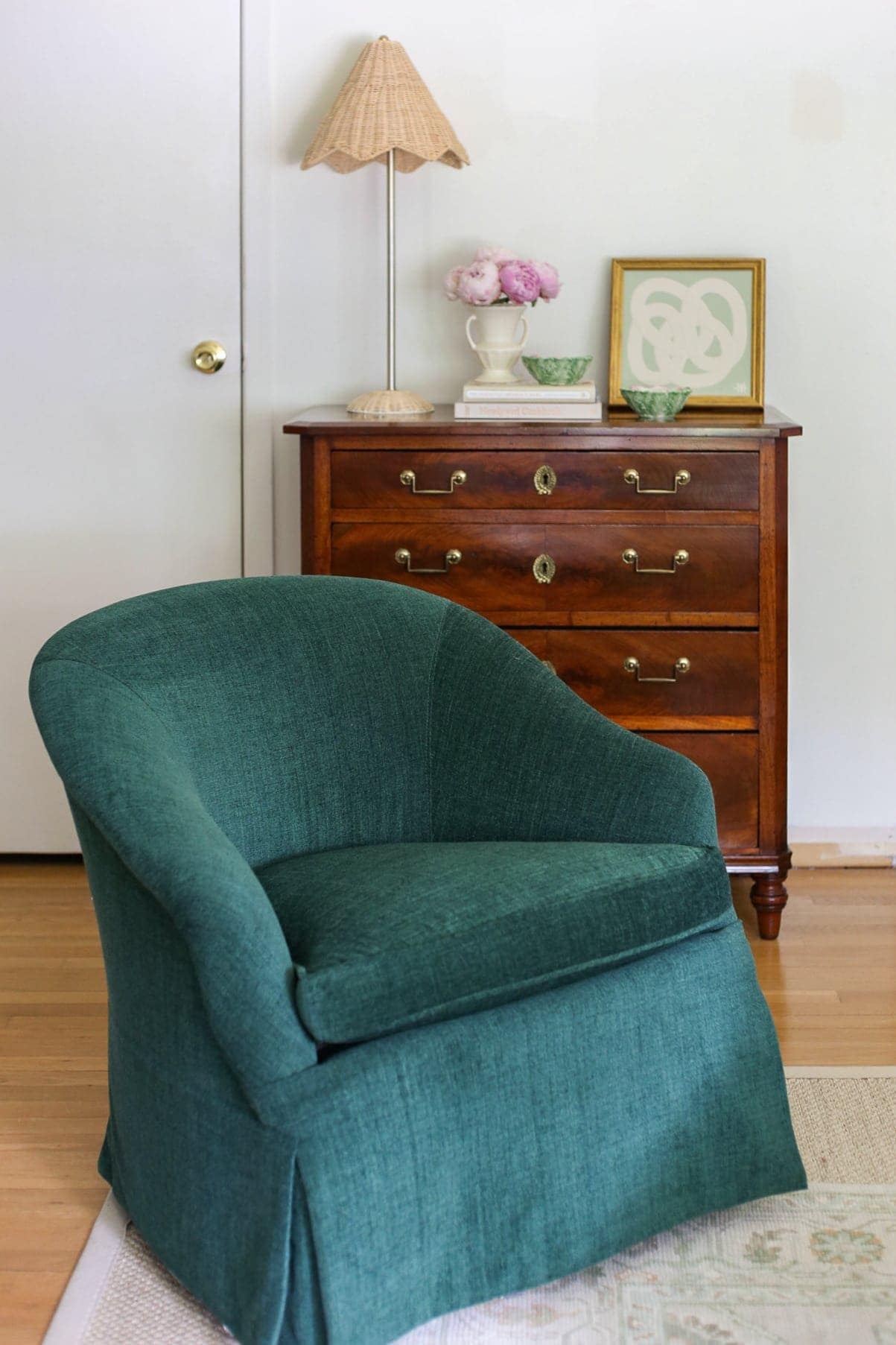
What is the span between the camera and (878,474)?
3025 mm

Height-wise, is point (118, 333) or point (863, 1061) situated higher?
point (118, 333)

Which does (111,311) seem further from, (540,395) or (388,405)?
(540,395)

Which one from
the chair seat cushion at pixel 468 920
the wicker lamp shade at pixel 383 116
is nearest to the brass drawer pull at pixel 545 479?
the wicker lamp shade at pixel 383 116

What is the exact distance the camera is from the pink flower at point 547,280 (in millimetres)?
2689

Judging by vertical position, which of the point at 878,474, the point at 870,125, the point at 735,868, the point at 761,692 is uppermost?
the point at 870,125

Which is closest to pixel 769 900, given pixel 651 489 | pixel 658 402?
pixel 651 489

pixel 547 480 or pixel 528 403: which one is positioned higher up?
pixel 528 403

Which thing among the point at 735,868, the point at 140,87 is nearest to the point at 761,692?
the point at 735,868

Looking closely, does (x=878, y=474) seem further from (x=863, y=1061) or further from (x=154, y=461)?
(x=154, y=461)

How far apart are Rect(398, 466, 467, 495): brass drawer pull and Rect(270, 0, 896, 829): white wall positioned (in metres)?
0.51

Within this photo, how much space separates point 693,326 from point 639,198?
0.96 feet

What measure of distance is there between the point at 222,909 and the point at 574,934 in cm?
41

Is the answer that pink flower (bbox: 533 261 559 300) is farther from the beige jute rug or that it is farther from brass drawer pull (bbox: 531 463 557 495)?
the beige jute rug

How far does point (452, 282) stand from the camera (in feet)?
9.04
